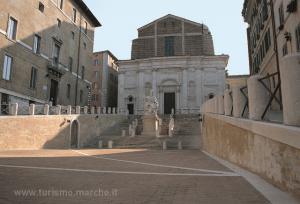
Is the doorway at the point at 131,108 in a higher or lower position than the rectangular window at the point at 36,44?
lower

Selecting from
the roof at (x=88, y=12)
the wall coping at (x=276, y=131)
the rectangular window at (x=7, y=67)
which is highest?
the roof at (x=88, y=12)

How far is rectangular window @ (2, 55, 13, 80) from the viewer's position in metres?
23.1

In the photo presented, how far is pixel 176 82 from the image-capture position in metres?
44.3

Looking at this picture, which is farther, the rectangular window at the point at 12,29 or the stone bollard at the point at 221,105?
the rectangular window at the point at 12,29

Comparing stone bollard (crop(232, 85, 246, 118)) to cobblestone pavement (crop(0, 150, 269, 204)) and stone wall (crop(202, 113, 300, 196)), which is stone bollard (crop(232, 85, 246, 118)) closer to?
stone wall (crop(202, 113, 300, 196))

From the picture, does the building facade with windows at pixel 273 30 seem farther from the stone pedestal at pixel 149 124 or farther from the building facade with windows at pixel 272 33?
the stone pedestal at pixel 149 124

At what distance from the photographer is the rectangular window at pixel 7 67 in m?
23.1

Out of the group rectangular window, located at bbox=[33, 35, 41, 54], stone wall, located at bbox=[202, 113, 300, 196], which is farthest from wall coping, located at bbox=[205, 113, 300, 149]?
rectangular window, located at bbox=[33, 35, 41, 54]

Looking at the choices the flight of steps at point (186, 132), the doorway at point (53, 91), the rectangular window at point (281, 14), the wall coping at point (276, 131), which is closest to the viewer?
the wall coping at point (276, 131)

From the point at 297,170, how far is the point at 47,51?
2949cm

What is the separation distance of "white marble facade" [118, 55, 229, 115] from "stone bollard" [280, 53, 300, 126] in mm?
37178

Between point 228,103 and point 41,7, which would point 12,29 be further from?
point 228,103

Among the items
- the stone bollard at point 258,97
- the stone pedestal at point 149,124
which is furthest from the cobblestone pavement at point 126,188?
the stone pedestal at point 149,124

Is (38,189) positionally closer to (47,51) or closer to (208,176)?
(208,176)
